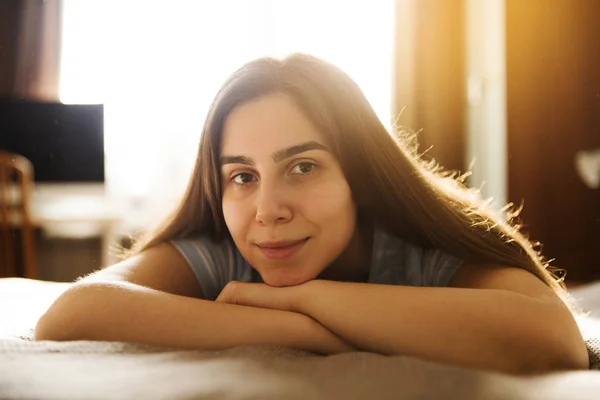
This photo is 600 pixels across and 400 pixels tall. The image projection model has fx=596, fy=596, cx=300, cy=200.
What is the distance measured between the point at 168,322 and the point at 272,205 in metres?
0.22

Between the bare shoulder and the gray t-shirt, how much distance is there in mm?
13

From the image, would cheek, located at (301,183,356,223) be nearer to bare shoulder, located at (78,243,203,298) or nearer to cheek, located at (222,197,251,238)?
cheek, located at (222,197,251,238)

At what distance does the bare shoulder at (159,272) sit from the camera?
0.87m

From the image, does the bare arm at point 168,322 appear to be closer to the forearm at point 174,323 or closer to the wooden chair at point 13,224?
the forearm at point 174,323

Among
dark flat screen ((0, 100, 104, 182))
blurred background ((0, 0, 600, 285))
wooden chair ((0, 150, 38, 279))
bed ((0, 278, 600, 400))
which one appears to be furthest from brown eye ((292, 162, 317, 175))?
dark flat screen ((0, 100, 104, 182))

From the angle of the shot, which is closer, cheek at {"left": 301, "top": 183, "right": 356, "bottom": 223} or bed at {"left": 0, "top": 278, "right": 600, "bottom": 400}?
bed at {"left": 0, "top": 278, "right": 600, "bottom": 400}

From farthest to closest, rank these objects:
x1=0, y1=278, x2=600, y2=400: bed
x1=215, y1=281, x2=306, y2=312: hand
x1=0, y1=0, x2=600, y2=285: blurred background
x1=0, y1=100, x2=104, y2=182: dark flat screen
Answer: x1=0, y1=100, x2=104, y2=182: dark flat screen, x1=0, y1=0, x2=600, y2=285: blurred background, x1=215, y1=281, x2=306, y2=312: hand, x1=0, y1=278, x2=600, y2=400: bed

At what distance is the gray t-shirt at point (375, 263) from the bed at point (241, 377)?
0.36 m

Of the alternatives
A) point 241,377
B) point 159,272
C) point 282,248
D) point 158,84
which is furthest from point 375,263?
point 158,84

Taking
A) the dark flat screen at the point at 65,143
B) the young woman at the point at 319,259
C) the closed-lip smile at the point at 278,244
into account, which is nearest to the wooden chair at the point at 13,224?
the dark flat screen at the point at 65,143

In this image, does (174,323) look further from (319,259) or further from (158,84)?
(158,84)

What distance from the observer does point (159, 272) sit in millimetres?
922

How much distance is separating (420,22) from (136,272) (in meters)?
2.19

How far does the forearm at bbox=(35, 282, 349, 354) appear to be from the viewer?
0.65 metres
